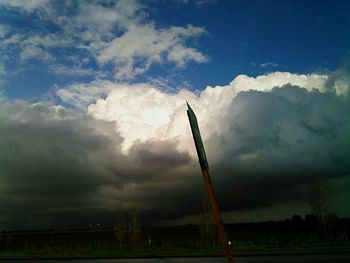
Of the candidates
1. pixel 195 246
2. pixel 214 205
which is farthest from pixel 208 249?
pixel 214 205

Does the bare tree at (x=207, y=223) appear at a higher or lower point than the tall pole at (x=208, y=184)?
higher

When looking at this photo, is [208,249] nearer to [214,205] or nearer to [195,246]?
[195,246]

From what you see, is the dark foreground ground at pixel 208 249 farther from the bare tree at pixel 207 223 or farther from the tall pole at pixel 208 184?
the tall pole at pixel 208 184

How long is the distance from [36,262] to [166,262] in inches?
568

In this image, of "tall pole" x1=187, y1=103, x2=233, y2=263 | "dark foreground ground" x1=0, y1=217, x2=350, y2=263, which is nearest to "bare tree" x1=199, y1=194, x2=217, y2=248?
"dark foreground ground" x1=0, y1=217, x2=350, y2=263

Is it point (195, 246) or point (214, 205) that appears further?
point (195, 246)

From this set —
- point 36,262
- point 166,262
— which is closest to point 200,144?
point 166,262

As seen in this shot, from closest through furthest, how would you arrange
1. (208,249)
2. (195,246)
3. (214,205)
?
(214,205), (208,249), (195,246)

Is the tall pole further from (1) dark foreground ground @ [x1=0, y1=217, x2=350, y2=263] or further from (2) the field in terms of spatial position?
(2) the field

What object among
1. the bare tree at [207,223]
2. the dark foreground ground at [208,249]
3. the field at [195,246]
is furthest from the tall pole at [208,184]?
the bare tree at [207,223]

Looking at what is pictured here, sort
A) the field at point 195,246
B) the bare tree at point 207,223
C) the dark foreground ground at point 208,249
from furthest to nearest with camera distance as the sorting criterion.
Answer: the bare tree at point 207,223 < the field at point 195,246 < the dark foreground ground at point 208,249

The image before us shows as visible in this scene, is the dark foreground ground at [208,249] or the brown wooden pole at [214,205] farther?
the dark foreground ground at [208,249]

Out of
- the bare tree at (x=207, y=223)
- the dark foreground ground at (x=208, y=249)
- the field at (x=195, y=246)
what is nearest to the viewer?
the dark foreground ground at (x=208, y=249)

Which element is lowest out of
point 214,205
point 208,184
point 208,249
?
point 214,205
